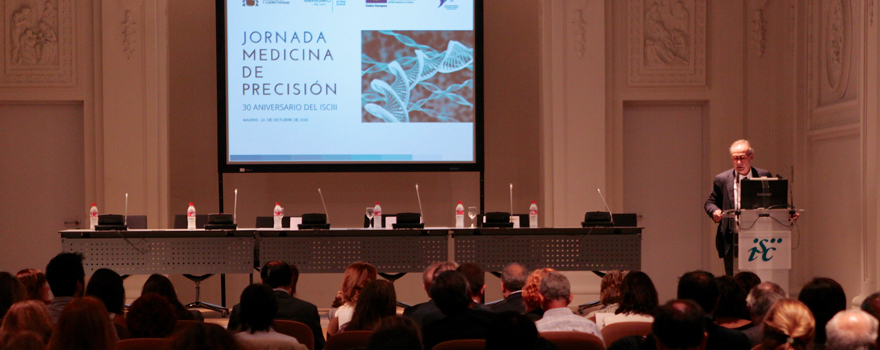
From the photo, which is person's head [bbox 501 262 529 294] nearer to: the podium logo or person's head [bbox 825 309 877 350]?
the podium logo

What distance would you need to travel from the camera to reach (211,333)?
5.71 feet

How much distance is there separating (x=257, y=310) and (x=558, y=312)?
1156 millimetres

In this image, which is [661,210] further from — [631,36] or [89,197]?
[89,197]

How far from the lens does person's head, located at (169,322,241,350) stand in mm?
1714

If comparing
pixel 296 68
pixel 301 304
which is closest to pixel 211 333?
pixel 301 304

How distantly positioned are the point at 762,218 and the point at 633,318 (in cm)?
186

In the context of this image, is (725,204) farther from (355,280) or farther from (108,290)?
(108,290)

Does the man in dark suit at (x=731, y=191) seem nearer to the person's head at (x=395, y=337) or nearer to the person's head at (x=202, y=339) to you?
the person's head at (x=395, y=337)

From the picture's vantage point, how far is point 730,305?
3037 mm

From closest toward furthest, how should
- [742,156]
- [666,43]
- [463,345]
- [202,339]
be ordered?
[202,339] → [463,345] → [742,156] → [666,43]

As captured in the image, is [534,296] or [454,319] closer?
[454,319]

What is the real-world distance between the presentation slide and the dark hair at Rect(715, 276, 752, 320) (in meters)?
Result: 4.45

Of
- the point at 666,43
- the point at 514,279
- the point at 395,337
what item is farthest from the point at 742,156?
the point at 395,337

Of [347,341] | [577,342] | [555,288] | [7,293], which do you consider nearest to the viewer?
[577,342]
